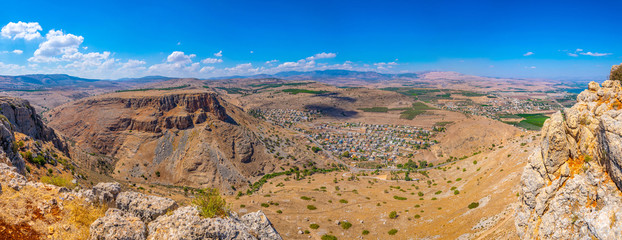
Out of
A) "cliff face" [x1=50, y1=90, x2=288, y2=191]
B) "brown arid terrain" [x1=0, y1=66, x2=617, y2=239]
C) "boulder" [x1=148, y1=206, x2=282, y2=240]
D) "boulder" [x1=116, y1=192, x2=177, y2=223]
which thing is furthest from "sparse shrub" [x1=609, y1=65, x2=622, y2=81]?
"cliff face" [x1=50, y1=90, x2=288, y2=191]

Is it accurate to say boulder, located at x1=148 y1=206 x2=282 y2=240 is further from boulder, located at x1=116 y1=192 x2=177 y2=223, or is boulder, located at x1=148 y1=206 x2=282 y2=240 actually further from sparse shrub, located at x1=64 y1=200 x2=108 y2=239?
sparse shrub, located at x1=64 y1=200 x2=108 y2=239

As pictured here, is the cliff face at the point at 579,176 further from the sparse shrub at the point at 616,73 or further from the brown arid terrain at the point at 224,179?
the sparse shrub at the point at 616,73

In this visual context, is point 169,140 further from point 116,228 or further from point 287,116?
point 287,116

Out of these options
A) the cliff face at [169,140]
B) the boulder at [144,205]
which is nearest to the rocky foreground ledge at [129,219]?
the boulder at [144,205]

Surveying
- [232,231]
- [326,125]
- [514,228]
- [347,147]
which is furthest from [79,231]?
[326,125]

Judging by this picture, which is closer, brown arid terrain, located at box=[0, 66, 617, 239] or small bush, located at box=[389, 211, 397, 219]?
brown arid terrain, located at box=[0, 66, 617, 239]

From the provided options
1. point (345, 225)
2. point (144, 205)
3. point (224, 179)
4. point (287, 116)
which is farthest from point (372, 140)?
point (144, 205)

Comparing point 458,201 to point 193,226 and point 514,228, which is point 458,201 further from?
point 193,226
